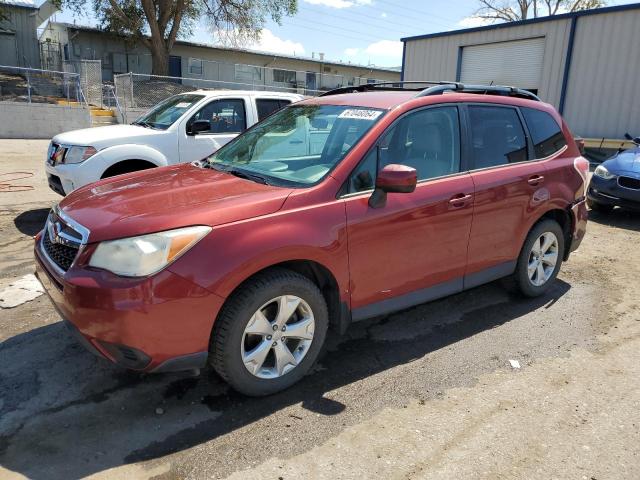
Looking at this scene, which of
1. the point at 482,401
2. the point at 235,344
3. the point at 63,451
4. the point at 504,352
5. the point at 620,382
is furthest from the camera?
the point at 504,352

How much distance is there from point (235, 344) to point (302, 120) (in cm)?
198

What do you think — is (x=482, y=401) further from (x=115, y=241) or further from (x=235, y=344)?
(x=115, y=241)

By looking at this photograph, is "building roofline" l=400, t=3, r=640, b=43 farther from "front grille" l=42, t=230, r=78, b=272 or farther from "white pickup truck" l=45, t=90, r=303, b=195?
"front grille" l=42, t=230, r=78, b=272

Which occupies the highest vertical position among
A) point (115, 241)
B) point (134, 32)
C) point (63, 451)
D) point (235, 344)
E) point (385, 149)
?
point (134, 32)

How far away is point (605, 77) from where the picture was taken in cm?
1608

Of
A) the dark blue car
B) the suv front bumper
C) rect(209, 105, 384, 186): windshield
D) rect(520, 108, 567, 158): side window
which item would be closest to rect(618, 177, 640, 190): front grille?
the dark blue car

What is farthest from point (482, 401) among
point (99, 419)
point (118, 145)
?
point (118, 145)

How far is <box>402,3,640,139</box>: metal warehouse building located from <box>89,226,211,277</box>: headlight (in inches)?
671

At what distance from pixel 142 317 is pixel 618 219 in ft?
26.8

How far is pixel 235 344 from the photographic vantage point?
9.13ft

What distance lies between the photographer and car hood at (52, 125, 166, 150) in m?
6.45

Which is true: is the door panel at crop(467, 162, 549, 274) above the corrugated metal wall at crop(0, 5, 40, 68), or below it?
below

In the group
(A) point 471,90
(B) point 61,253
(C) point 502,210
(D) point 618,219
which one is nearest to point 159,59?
(D) point 618,219

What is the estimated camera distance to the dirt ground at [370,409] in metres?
2.54
